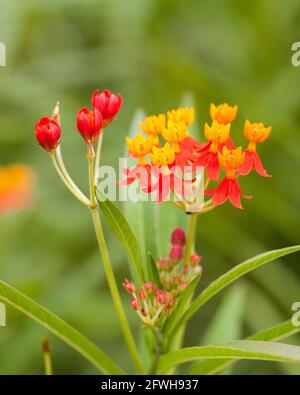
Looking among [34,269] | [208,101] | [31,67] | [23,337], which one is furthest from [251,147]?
[31,67]

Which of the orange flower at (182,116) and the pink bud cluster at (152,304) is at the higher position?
the orange flower at (182,116)

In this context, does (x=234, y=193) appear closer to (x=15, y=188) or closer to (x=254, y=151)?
(x=254, y=151)

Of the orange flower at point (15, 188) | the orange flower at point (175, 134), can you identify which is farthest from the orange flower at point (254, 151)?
the orange flower at point (15, 188)

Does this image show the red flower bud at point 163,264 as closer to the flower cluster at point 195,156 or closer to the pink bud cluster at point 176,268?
the pink bud cluster at point 176,268

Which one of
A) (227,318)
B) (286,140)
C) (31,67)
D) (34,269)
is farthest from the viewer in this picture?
(31,67)

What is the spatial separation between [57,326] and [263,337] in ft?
1.09

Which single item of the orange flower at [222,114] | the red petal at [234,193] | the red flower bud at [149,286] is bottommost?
the red flower bud at [149,286]

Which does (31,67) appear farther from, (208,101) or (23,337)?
(23,337)

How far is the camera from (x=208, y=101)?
279 centimetres

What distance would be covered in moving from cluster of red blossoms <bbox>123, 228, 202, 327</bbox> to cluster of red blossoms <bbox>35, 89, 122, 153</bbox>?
0.22m

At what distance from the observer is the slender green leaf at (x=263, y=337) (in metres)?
1.14

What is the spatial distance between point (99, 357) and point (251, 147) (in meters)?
0.42

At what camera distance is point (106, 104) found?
3.62 ft

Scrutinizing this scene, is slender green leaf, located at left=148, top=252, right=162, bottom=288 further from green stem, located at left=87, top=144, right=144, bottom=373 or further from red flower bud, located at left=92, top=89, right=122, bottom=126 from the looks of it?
red flower bud, located at left=92, top=89, right=122, bottom=126
